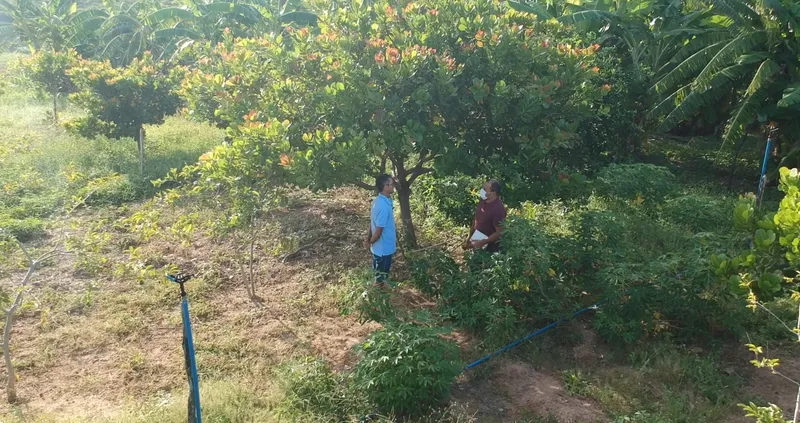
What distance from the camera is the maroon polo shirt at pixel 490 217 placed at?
18.0 feet

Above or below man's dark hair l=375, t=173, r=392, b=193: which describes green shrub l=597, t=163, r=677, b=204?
below

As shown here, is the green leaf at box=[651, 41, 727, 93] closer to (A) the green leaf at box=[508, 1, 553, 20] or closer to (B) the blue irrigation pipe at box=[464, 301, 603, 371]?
(A) the green leaf at box=[508, 1, 553, 20]

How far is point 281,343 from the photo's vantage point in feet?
17.2

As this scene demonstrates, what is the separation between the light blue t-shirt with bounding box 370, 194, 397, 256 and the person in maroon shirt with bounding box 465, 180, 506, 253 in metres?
0.78

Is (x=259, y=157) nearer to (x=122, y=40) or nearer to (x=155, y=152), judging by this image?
(x=155, y=152)

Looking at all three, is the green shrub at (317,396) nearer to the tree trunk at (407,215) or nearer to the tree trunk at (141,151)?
the tree trunk at (407,215)

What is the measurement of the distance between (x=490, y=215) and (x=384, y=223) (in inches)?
39.4

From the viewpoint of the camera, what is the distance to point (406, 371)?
3791mm

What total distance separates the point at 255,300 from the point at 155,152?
7534 mm

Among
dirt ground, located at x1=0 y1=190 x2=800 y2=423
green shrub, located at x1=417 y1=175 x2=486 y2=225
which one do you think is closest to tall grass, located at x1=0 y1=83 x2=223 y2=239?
dirt ground, located at x1=0 y1=190 x2=800 y2=423

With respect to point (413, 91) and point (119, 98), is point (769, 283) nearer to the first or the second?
point (413, 91)

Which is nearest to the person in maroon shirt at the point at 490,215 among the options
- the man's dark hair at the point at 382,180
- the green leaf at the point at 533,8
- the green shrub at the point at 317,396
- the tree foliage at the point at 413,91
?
the tree foliage at the point at 413,91

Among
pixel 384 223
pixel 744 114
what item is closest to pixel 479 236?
pixel 384 223

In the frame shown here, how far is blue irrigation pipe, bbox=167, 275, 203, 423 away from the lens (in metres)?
3.51
